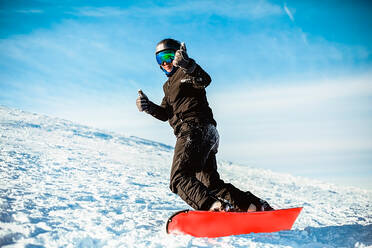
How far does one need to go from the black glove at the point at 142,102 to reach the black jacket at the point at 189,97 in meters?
0.29

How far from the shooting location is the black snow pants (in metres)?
2.38

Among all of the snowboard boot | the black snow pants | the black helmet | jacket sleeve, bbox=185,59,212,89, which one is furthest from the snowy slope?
the black helmet

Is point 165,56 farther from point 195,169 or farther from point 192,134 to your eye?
point 195,169

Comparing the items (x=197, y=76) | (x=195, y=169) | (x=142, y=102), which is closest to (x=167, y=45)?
(x=197, y=76)

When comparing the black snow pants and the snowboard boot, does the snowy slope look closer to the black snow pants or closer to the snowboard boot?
the snowboard boot

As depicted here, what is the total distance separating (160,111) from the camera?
123 inches

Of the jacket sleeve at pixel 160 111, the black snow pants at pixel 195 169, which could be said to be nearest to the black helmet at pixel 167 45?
the jacket sleeve at pixel 160 111

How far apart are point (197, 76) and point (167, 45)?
57 cm

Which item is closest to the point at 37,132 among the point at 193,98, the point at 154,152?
the point at 154,152

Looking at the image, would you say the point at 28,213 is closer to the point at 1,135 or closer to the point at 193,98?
the point at 193,98

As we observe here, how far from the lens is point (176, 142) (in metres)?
2.68

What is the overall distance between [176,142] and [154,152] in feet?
20.3

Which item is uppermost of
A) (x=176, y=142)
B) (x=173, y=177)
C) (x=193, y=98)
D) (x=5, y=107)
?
(x=5, y=107)

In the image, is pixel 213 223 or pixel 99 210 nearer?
pixel 213 223
